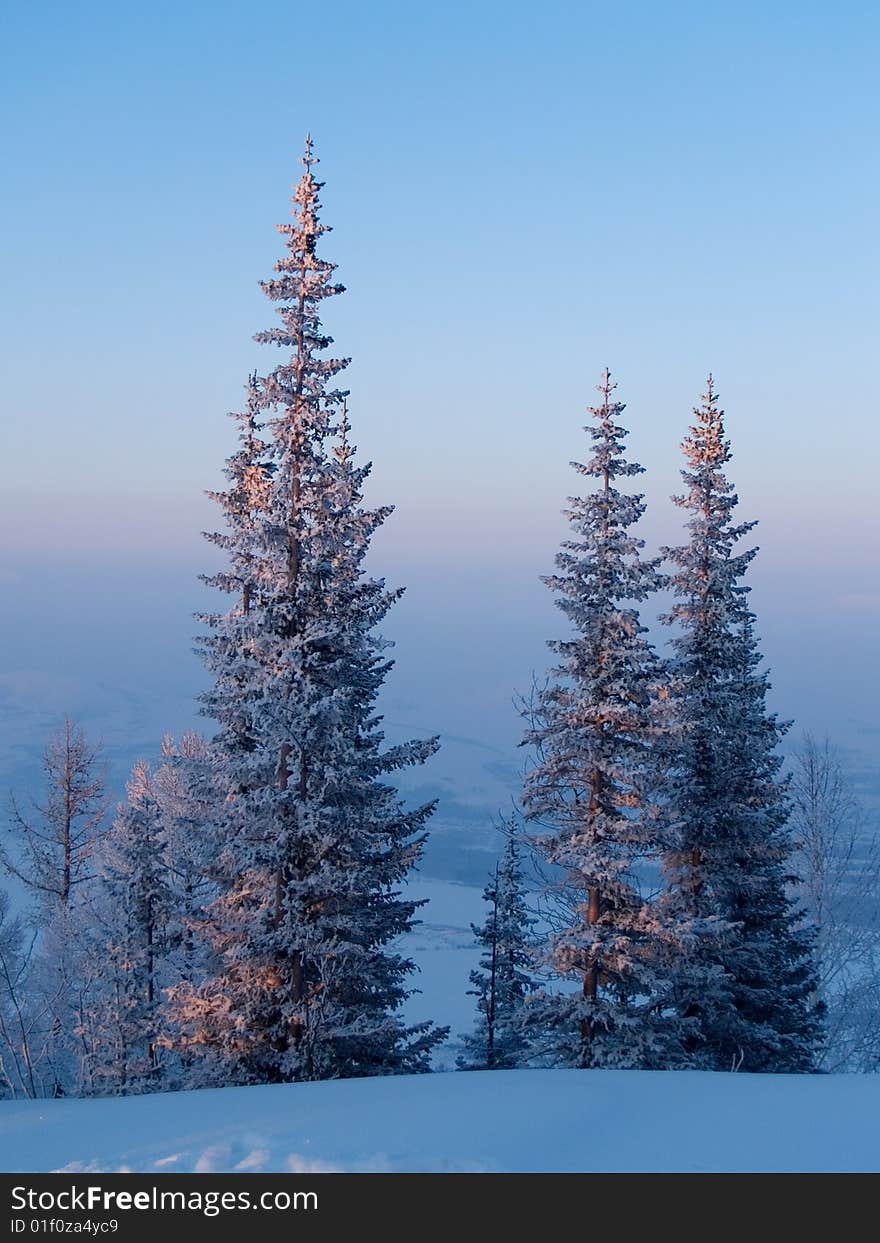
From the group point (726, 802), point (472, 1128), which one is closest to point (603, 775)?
point (726, 802)

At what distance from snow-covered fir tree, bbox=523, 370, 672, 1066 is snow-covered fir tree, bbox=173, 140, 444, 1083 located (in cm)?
280

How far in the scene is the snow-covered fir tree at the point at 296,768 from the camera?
49.1ft

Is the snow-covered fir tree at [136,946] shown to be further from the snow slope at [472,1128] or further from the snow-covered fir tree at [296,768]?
the snow slope at [472,1128]

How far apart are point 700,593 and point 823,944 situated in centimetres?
1293

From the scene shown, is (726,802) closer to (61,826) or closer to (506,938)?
(506,938)

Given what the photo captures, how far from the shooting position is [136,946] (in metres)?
20.8

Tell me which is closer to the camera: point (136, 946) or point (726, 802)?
point (726, 802)

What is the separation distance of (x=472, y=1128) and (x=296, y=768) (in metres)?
8.81

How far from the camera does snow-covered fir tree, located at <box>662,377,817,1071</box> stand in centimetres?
1820

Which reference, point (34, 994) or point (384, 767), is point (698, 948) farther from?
point (34, 994)

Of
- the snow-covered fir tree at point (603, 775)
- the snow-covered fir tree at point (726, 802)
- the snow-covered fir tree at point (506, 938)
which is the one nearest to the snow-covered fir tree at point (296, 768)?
the snow-covered fir tree at point (603, 775)

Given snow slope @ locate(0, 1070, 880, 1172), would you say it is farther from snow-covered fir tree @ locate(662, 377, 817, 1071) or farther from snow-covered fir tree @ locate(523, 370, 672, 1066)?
snow-covered fir tree @ locate(662, 377, 817, 1071)

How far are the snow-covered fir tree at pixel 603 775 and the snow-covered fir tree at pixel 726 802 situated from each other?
186 centimetres

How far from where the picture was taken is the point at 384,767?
54.2 ft
